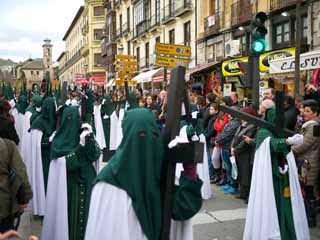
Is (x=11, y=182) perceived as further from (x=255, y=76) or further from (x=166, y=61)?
(x=166, y=61)

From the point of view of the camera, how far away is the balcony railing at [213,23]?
2324 centimetres

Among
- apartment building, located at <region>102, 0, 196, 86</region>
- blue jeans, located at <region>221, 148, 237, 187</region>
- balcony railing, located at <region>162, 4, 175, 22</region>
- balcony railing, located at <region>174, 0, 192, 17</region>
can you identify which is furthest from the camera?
balcony railing, located at <region>162, 4, 175, 22</region>

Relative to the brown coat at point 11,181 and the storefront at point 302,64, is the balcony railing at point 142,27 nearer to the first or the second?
the storefront at point 302,64

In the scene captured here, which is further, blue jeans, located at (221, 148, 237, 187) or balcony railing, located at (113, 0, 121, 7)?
balcony railing, located at (113, 0, 121, 7)

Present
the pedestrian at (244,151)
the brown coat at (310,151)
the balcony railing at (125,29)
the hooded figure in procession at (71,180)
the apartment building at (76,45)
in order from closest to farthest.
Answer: the hooded figure in procession at (71,180) → the brown coat at (310,151) → the pedestrian at (244,151) → the balcony railing at (125,29) → the apartment building at (76,45)

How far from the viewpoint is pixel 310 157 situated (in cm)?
649

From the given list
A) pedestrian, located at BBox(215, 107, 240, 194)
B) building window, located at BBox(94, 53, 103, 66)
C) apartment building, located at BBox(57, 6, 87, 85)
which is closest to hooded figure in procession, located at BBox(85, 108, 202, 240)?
pedestrian, located at BBox(215, 107, 240, 194)

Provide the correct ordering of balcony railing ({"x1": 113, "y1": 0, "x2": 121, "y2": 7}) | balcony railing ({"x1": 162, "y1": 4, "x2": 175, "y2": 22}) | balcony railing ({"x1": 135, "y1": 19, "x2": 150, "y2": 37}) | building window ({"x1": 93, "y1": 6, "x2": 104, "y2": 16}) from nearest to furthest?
balcony railing ({"x1": 162, "y1": 4, "x2": 175, "y2": 22}) → balcony railing ({"x1": 135, "y1": 19, "x2": 150, "y2": 37}) → balcony railing ({"x1": 113, "y1": 0, "x2": 121, "y2": 7}) → building window ({"x1": 93, "y1": 6, "x2": 104, "y2": 16})

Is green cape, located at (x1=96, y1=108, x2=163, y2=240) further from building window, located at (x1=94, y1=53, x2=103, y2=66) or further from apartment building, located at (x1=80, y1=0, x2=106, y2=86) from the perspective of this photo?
building window, located at (x1=94, y1=53, x2=103, y2=66)

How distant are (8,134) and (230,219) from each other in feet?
11.7

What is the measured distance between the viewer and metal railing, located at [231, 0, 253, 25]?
65.9ft

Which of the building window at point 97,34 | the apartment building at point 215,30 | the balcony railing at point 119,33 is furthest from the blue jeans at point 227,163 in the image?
the building window at point 97,34

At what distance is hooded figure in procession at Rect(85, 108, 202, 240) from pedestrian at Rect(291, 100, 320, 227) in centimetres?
401

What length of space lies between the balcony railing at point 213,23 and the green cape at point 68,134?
19173 mm
